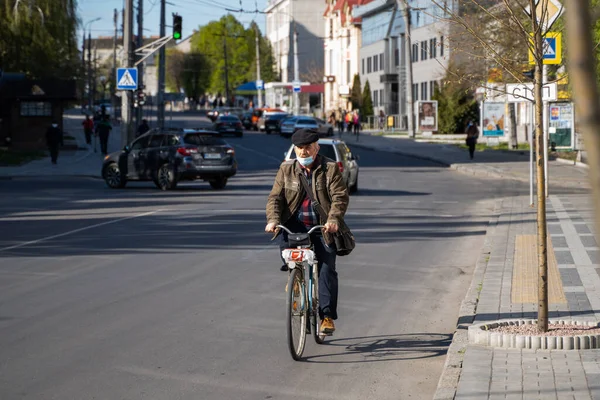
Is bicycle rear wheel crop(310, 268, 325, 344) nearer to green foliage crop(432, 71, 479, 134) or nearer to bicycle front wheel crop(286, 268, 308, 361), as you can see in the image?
bicycle front wheel crop(286, 268, 308, 361)

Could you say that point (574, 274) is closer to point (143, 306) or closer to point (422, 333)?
point (422, 333)

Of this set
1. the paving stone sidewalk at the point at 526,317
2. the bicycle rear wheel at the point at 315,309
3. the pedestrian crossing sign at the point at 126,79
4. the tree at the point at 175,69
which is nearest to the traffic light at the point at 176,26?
the pedestrian crossing sign at the point at 126,79

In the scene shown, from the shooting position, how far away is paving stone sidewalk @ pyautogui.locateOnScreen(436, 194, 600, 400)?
240 inches

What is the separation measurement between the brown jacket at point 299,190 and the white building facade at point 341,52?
3472 inches

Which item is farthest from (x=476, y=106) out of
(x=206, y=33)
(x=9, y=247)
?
(x=206, y=33)

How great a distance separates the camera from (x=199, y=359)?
7633mm

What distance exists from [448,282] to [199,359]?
192 inches

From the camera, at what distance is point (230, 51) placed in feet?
481

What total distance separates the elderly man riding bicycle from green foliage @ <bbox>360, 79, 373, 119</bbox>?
8408 cm

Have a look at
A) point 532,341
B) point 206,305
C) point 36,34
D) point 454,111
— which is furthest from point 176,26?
point 532,341

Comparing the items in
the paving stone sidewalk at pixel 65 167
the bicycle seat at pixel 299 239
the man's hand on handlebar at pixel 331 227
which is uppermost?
the paving stone sidewalk at pixel 65 167

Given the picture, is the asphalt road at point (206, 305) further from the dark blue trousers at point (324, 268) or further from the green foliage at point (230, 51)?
the green foliage at point (230, 51)

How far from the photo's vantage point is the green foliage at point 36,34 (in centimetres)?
4691

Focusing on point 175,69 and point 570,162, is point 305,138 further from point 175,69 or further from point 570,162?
point 175,69
